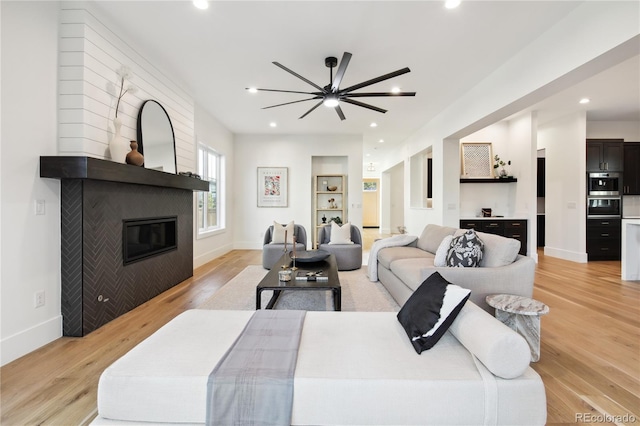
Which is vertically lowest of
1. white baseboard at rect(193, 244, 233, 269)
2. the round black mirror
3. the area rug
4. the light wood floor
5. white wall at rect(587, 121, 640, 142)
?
the light wood floor

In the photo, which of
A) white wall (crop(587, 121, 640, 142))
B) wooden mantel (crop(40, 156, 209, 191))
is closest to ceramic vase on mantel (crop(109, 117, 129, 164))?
wooden mantel (crop(40, 156, 209, 191))

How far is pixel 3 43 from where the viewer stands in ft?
6.81

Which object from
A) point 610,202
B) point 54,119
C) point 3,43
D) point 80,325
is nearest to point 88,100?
point 54,119

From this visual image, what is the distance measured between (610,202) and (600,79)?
10.2ft

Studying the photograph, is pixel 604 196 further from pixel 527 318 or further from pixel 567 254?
pixel 527 318

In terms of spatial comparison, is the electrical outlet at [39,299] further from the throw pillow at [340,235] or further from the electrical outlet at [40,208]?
the throw pillow at [340,235]

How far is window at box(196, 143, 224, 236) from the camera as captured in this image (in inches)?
227

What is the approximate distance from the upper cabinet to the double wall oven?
0.46 feet

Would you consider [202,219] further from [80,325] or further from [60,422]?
[60,422]

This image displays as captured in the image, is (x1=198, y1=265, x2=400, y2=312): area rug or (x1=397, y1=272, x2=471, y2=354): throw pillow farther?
(x1=198, y1=265, x2=400, y2=312): area rug

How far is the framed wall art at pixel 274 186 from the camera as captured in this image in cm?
747

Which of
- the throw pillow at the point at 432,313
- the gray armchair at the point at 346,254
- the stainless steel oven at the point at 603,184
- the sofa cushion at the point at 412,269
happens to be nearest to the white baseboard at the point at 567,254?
the stainless steel oven at the point at 603,184

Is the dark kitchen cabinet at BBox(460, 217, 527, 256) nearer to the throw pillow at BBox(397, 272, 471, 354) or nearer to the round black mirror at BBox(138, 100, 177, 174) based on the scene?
the throw pillow at BBox(397, 272, 471, 354)

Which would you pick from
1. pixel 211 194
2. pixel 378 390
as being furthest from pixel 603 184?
pixel 211 194
